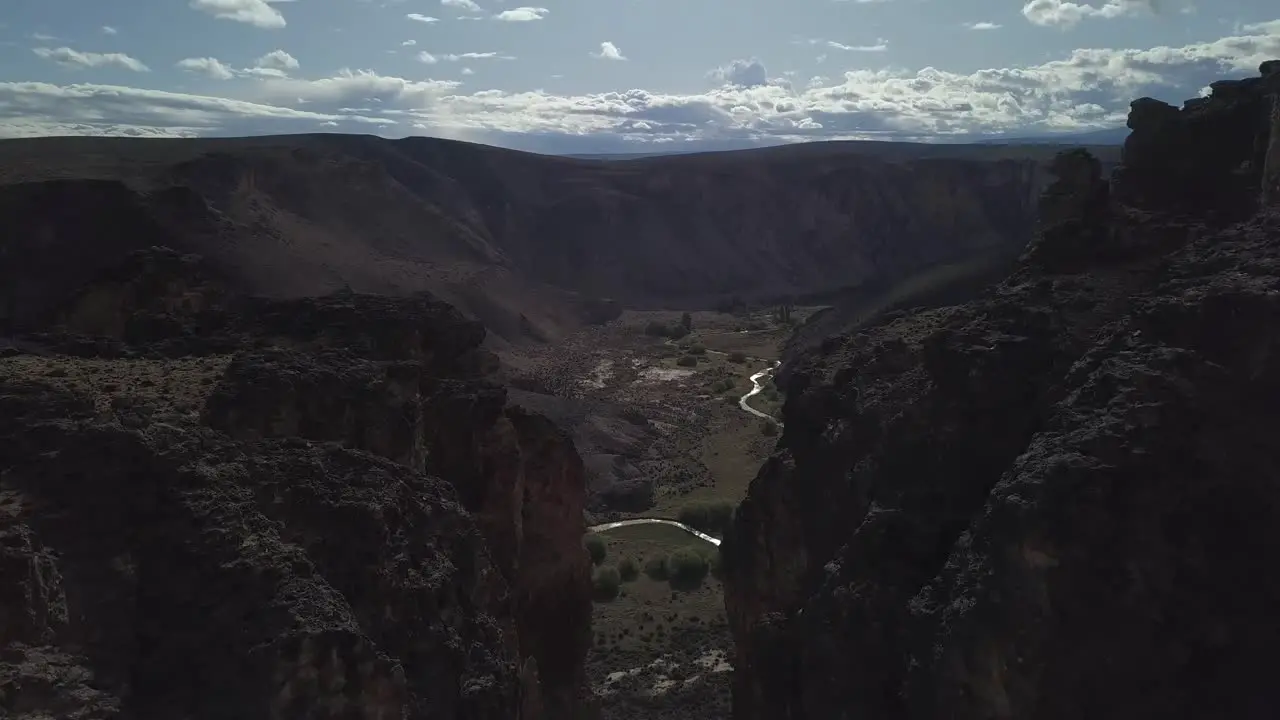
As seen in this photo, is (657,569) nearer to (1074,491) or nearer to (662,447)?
(662,447)

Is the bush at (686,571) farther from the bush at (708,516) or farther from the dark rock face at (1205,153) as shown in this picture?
the dark rock face at (1205,153)

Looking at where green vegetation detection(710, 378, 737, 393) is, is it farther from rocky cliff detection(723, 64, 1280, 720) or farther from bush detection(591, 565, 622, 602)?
rocky cliff detection(723, 64, 1280, 720)

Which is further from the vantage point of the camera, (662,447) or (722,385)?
(722,385)

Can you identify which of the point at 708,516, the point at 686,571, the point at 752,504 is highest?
the point at 752,504

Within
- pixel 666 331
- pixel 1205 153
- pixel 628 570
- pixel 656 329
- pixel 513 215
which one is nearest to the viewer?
pixel 1205 153

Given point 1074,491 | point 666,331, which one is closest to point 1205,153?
point 1074,491

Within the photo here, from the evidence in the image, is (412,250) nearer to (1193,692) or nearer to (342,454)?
(342,454)

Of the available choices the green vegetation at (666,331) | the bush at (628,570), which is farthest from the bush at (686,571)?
the green vegetation at (666,331)
